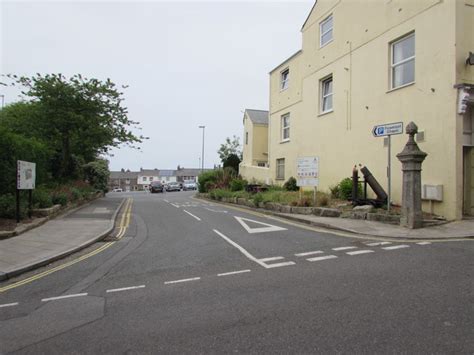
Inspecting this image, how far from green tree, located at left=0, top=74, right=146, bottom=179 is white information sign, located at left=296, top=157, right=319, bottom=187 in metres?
13.7

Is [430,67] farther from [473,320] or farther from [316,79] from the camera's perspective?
[473,320]

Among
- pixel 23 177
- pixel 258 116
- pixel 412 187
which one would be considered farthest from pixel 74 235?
pixel 258 116

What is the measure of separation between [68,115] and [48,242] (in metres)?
15.0

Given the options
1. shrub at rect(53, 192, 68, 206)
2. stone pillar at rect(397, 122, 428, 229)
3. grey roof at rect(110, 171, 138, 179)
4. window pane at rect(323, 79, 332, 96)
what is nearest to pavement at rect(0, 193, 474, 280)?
stone pillar at rect(397, 122, 428, 229)

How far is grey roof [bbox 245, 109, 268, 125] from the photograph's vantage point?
112 feet

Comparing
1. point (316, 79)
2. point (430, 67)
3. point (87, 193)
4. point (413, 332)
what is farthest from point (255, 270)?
point (87, 193)

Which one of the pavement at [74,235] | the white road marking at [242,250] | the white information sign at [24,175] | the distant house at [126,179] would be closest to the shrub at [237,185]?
the pavement at [74,235]

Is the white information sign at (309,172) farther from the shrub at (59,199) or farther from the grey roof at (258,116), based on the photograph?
the grey roof at (258,116)

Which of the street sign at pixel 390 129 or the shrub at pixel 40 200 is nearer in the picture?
the street sign at pixel 390 129

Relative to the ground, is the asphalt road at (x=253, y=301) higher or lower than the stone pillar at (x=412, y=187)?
lower

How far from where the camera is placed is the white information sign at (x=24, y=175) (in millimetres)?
12008

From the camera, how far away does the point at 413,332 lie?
165 inches

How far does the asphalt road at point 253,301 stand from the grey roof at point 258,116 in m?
25.5

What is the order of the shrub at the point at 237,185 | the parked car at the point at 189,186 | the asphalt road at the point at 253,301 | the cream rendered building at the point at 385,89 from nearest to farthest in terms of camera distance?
the asphalt road at the point at 253,301 < the cream rendered building at the point at 385,89 < the shrub at the point at 237,185 < the parked car at the point at 189,186
